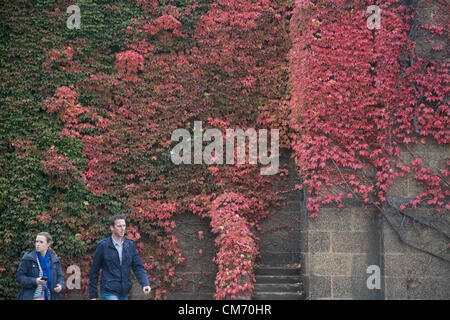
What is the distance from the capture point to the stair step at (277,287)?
7.38 meters

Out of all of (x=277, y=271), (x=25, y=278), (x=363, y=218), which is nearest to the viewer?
(x=25, y=278)

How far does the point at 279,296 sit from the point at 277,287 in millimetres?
222

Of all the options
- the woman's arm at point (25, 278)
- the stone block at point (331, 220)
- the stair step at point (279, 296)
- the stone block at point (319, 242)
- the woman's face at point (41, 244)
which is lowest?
the stair step at point (279, 296)

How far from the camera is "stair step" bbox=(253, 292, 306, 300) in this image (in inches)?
281

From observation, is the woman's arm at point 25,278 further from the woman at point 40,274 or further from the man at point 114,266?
the man at point 114,266

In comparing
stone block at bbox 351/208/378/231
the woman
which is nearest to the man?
the woman

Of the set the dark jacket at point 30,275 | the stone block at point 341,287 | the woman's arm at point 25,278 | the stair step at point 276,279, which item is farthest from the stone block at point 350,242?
the woman's arm at point 25,278

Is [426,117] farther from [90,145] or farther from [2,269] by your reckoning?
[2,269]

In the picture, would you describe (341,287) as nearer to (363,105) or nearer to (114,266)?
(363,105)

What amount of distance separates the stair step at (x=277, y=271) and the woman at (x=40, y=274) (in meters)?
3.40

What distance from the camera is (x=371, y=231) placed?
732 centimetres

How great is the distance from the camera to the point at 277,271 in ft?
25.9

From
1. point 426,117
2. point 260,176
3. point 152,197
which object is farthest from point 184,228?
point 426,117

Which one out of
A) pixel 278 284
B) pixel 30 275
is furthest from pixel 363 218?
pixel 30 275
